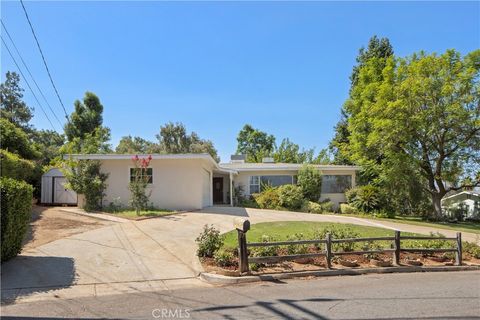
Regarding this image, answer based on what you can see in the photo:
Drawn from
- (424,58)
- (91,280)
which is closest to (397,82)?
(424,58)

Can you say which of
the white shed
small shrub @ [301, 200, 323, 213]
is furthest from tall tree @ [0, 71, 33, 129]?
small shrub @ [301, 200, 323, 213]

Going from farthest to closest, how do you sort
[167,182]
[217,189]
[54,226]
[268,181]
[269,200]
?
[217,189], [268,181], [269,200], [167,182], [54,226]

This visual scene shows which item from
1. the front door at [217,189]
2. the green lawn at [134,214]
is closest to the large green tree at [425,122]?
the front door at [217,189]

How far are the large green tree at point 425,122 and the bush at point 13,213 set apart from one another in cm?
2064

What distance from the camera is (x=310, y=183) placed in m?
25.5

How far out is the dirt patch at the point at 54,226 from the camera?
1129 cm

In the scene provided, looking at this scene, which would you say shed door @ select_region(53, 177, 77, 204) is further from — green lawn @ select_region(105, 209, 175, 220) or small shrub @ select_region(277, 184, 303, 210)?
small shrub @ select_region(277, 184, 303, 210)

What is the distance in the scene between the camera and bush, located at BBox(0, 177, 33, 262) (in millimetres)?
8062

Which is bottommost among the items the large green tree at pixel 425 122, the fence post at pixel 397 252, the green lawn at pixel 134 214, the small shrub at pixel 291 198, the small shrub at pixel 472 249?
the small shrub at pixel 472 249

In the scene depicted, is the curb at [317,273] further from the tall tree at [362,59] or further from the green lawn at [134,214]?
the tall tree at [362,59]

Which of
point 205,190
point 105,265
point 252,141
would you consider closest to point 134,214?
point 205,190

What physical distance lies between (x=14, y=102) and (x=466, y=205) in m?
43.1

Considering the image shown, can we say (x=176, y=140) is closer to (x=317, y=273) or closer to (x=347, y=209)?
(x=347, y=209)

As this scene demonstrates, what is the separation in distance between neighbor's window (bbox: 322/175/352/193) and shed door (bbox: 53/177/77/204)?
52.8ft
